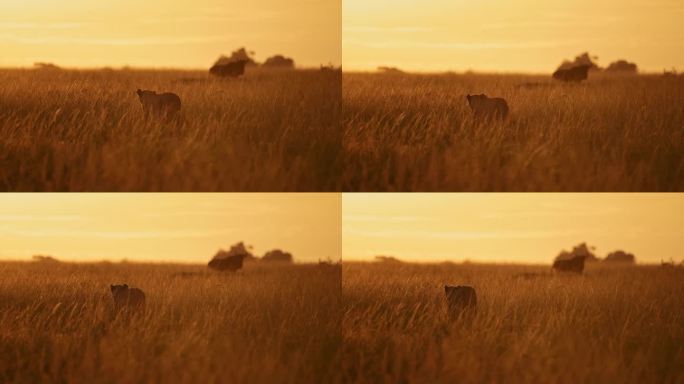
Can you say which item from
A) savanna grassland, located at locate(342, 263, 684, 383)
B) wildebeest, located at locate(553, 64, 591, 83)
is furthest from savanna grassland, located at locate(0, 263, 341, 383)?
wildebeest, located at locate(553, 64, 591, 83)

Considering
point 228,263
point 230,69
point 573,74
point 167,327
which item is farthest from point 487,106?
point 167,327

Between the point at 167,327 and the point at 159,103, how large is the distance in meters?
0.60

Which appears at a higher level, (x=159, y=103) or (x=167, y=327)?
(x=159, y=103)

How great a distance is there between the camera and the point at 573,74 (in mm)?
2178

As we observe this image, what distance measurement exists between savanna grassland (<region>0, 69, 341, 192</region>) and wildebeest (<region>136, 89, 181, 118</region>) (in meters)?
0.02

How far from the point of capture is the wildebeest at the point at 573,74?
2.17 m

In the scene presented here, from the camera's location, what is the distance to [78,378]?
2.17 m

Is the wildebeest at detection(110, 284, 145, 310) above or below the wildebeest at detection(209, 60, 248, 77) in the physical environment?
below

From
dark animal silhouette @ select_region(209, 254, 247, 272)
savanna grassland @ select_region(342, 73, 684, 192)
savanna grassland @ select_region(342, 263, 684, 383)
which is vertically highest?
savanna grassland @ select_region(342, 73, 684, 192)

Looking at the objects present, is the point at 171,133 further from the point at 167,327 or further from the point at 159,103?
the point at 167,327

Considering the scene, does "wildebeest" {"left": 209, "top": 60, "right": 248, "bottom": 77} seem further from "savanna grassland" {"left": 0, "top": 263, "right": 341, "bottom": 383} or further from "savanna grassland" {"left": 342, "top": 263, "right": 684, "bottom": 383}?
"savanna grassland" {"left": 342, "top": 263, "right": 684, "bottom": 383}

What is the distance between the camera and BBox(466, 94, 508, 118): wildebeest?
218 centimetres

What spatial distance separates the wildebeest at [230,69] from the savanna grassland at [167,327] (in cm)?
52

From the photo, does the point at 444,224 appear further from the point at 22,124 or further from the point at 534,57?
the point at 22,124
